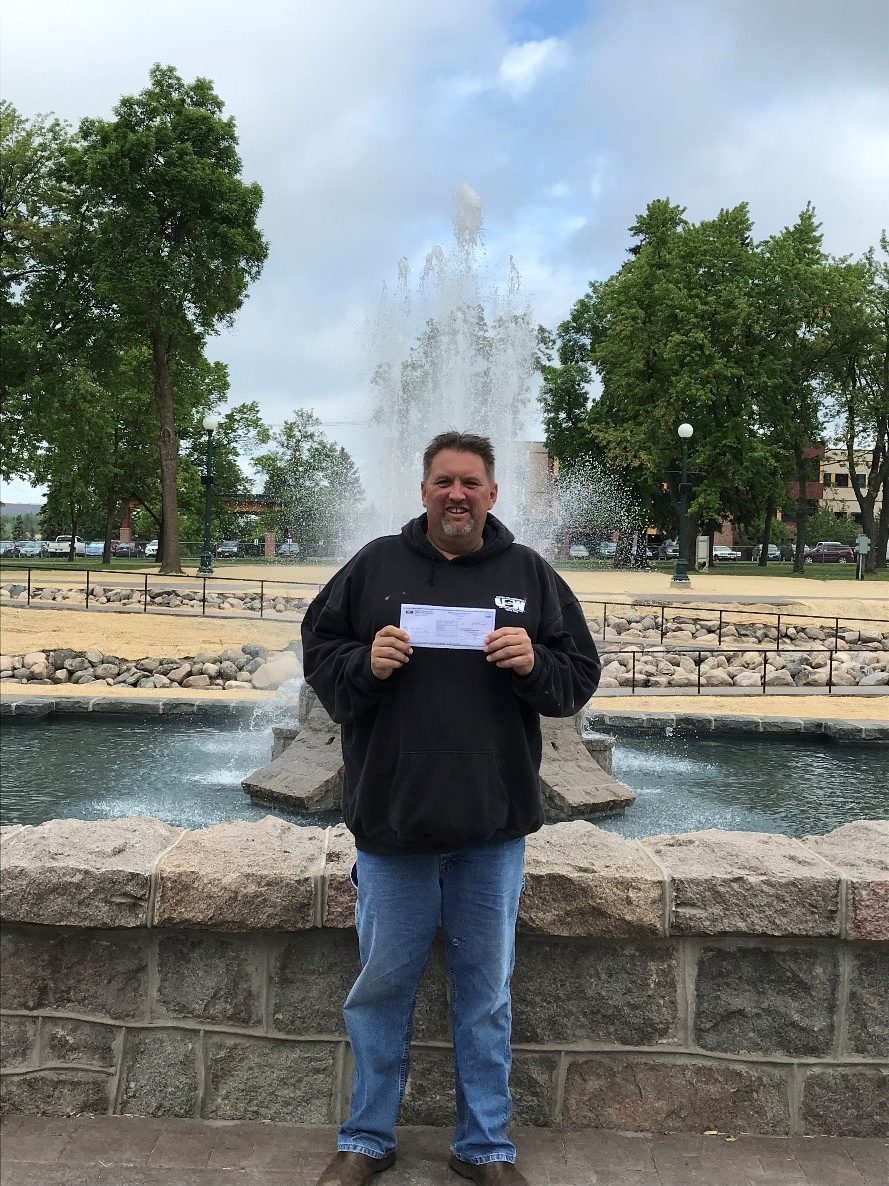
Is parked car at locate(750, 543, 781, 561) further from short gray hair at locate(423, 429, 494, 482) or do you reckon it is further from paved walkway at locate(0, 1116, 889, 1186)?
short gray hair at locate(423, 429, 494, 482)

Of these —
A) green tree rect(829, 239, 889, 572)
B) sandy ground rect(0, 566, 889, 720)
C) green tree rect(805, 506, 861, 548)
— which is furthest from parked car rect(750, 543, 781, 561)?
sandy ground rect(0, 566, 889, 720)

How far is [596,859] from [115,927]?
1277mm

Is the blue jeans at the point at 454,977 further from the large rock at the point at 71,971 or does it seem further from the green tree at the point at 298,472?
the green tree at the point at 298,472

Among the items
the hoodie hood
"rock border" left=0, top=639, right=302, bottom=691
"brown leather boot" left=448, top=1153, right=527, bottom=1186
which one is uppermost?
the hoodie hood

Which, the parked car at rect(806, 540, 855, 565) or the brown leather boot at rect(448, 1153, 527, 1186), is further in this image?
the parked car at rect(806, 540, 855, 565)

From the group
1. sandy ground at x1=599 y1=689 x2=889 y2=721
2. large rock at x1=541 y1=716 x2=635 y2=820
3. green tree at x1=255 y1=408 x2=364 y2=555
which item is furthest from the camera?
green tree at x1=255 y1=408 x2=364 y2=555

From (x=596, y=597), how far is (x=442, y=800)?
24.5m

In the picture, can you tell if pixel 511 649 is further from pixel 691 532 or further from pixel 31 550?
pixel 31 550

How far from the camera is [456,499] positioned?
2646mm

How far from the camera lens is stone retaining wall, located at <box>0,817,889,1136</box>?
282 cm

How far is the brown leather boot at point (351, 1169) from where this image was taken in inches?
98.8

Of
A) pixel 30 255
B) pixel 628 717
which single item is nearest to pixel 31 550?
pixel 30 255

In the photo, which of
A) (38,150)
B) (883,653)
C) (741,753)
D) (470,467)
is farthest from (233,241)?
(470,467)

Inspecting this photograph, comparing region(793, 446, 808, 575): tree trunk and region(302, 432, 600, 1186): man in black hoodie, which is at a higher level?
region(793, 446, 808, 575): tree trunk
